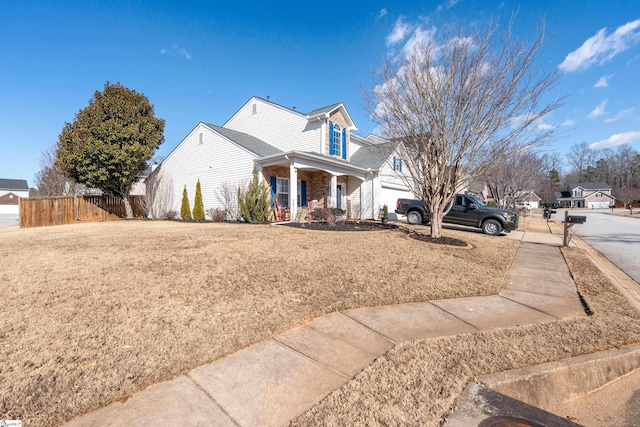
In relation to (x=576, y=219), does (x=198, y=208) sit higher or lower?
higher

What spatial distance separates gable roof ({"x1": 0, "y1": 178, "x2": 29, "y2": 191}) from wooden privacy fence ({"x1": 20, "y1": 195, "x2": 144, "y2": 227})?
5317cm

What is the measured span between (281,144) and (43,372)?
16.1m

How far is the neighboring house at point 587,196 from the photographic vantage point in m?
70.1

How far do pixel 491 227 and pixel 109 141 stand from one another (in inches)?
791

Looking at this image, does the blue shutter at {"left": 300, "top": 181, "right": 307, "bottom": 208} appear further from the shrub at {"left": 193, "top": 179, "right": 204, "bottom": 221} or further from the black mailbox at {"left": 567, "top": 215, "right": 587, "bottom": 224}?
the black mailbox at {"left": 567, "top": 215, "right": 587, "bottom": 224}

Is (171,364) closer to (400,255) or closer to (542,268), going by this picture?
(400,255)

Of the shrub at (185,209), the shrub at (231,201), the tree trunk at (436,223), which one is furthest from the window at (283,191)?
the tree trunk at (436,223)

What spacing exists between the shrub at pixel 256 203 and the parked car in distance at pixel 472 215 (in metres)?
6.83

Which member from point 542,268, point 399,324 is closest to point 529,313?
point 399,324

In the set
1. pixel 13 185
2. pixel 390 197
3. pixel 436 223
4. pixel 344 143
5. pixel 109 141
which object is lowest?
pixel 436 223

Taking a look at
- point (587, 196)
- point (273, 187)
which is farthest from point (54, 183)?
point (587, 196)

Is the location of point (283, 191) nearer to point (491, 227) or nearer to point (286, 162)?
point (286, 162)

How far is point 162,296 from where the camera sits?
384cm

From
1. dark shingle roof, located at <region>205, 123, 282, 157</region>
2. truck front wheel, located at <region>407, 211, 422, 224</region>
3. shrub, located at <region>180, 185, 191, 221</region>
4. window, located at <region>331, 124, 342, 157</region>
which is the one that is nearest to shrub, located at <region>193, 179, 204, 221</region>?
shrub, located at <region>180, 185, 191, 221</region>
